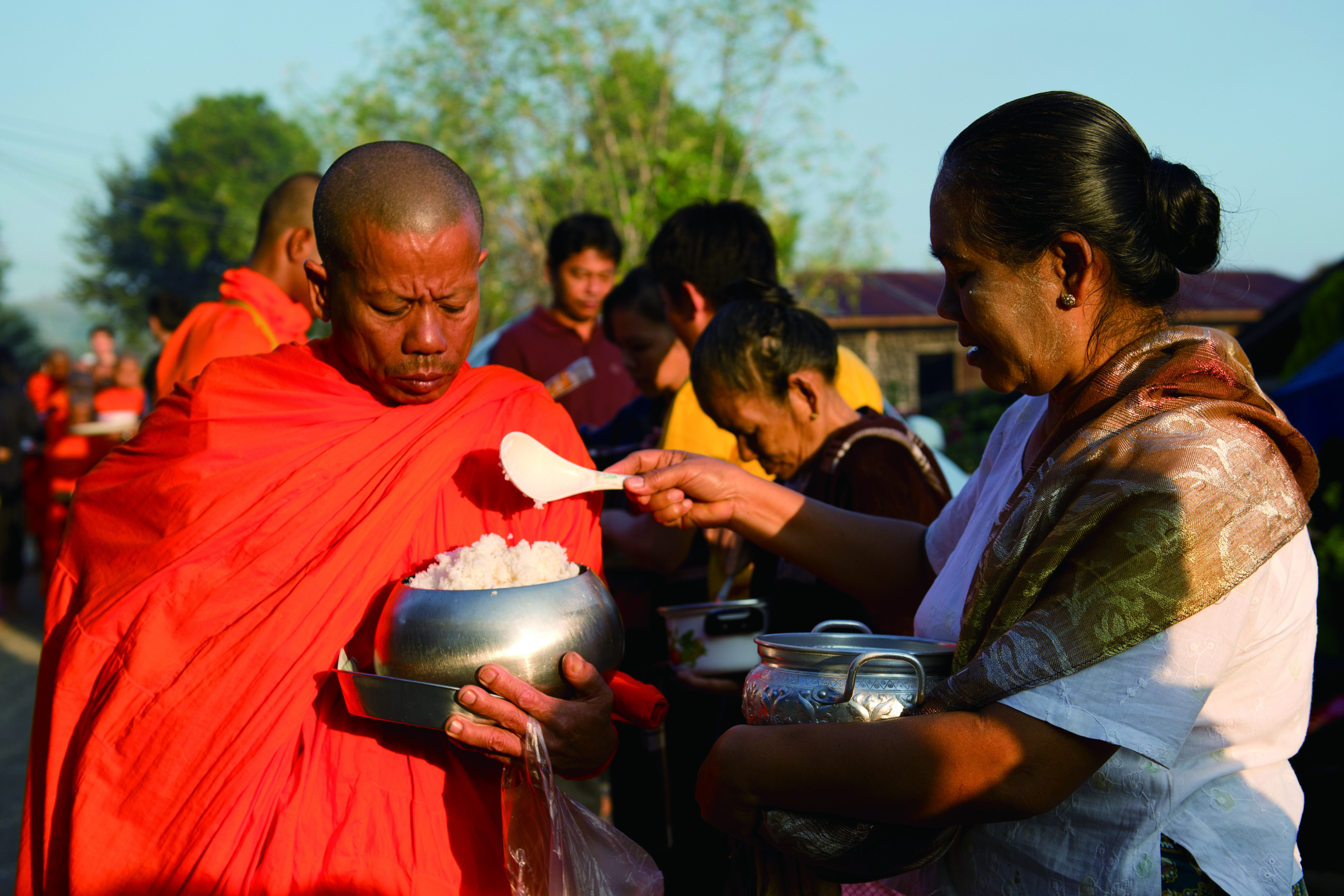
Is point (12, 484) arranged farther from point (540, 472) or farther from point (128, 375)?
point (540, 472)

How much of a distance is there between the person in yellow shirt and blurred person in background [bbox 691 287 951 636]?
2.75 ft

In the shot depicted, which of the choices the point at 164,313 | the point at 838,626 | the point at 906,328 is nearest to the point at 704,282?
the point at 838,626

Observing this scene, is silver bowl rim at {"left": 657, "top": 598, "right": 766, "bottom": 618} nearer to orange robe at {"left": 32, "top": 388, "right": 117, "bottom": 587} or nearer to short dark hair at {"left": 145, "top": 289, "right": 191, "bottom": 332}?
short dark hair at {"left": 145, "top": 289, "right": 191, "bottom": 332}

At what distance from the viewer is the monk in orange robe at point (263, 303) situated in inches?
147

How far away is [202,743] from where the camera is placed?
6.44 ft

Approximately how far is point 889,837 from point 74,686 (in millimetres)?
1759

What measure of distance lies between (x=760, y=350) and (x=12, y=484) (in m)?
10.3

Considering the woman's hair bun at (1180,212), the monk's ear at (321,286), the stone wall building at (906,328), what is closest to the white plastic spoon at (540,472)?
the monk's ear at (321,286)

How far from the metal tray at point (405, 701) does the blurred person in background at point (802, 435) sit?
121 centimetres

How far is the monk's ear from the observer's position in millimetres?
2309

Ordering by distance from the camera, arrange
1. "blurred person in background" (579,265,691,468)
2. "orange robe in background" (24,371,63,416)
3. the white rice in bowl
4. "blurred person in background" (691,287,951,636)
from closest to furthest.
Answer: the white rice in bowl
"blurred person in background" (691,287,951,636)
"blurred person in background" (579,265,691,468)
"orange robe in background" (24,371,63,416)

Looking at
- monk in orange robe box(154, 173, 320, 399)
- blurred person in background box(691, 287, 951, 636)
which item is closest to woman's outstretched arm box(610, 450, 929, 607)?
blurred person in background box(691, 287, 951, 636)

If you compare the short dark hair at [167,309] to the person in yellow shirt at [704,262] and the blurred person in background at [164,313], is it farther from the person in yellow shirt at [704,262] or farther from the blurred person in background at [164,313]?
the person in yellow shirt at [704,262]

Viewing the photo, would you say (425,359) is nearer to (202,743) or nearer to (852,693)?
(202,743)
